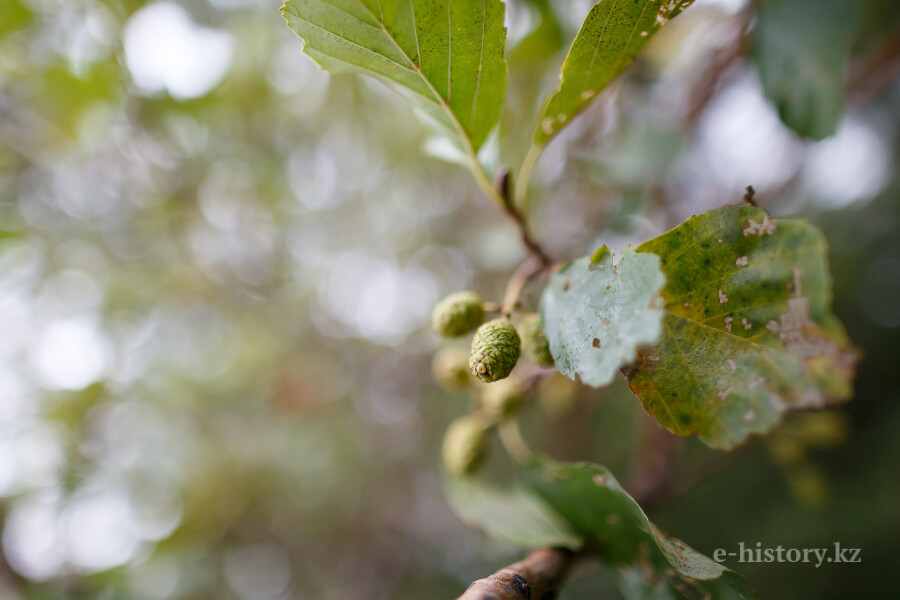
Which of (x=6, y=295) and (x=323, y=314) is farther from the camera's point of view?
(x=323, y=314)

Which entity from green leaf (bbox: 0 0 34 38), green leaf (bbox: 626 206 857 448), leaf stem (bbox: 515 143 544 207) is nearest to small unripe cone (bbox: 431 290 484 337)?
leaf stem (bbox: 515 143 544 207)

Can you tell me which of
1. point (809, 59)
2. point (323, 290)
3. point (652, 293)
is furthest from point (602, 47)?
point (323, 290)

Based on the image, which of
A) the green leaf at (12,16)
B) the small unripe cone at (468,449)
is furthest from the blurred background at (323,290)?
the small unripe cone at (468,449)

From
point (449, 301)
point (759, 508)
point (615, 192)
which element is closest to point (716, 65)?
point (615, 192)

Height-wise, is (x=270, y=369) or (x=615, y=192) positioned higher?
(x=615, y=192)

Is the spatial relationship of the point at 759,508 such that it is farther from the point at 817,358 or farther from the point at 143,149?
the point at 143,149

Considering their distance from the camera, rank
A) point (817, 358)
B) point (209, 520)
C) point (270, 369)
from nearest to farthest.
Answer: point (817, 358), point (209, 520), point (270, 369)
